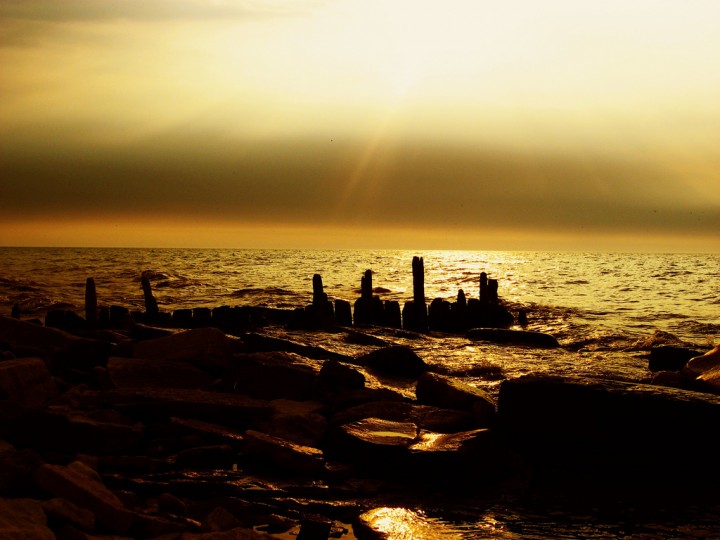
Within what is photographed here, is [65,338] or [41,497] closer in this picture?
[41,497]

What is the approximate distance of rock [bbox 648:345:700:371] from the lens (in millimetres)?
16953

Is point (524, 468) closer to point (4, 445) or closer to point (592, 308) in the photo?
point (4, 445)

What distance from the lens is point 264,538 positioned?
5012 millimetres

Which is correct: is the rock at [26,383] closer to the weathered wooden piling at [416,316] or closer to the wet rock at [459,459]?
the wet rock at [459,459]

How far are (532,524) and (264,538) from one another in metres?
2.86

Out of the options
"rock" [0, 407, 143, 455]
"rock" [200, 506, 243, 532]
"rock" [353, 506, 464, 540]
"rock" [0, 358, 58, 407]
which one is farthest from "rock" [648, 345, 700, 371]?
"rock" [200, 506, 243, 532]

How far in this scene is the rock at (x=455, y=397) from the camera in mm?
9336

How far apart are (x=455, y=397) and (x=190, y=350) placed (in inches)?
174

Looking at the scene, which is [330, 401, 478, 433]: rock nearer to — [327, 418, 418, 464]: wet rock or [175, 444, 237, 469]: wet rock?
[327, 418, 418, 464]: wet rock

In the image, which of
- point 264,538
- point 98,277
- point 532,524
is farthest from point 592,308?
point 98,277

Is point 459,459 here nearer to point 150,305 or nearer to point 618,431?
point 618,431

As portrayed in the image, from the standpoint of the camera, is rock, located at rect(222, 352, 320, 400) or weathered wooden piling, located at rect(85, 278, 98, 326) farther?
weathered wooden piling, located at rect(85, 278, 98, 326)

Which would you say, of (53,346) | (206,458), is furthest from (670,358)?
(53,346)

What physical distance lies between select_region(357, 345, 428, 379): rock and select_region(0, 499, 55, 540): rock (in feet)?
30.8
